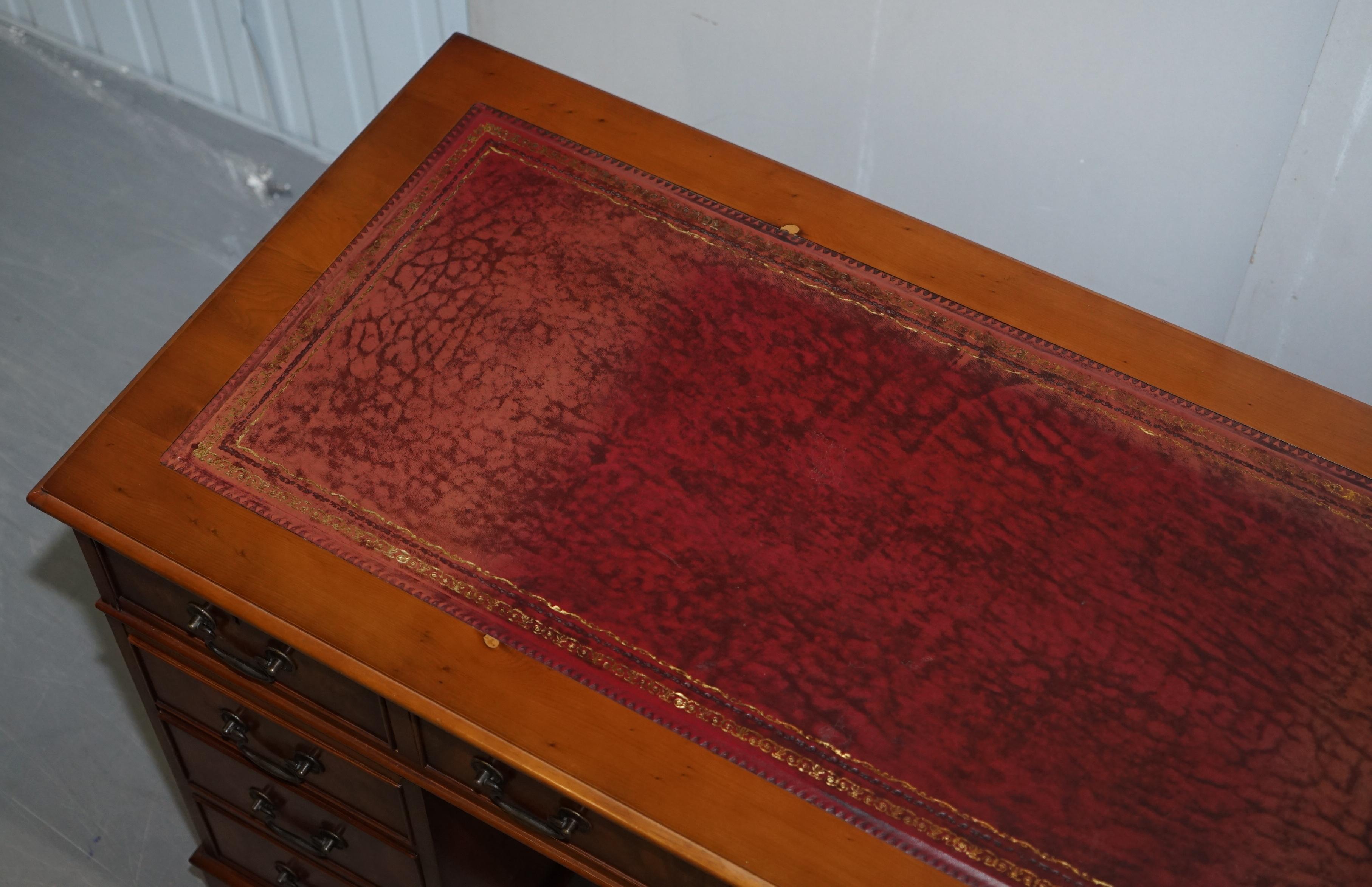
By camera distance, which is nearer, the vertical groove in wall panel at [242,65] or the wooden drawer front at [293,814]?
the wooden drawer front at [293,814]

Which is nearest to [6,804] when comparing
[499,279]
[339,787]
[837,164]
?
[339,787]

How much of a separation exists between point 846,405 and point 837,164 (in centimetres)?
90

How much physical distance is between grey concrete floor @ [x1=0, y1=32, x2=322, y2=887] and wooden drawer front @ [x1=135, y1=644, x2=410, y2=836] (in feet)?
Answer: 2.15

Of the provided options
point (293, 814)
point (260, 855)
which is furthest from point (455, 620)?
point (260, 855)

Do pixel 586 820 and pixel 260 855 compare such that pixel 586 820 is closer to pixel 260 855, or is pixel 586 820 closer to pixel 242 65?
pixel 260 855

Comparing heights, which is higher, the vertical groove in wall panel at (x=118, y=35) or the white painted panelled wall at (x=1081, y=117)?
the vertical groove in wall panel at (x=118, y=35)

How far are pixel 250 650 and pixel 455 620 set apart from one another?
33 cm

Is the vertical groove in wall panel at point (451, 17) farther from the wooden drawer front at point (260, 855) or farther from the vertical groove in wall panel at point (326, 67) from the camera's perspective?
the wooden drawer front at point (260, 855)

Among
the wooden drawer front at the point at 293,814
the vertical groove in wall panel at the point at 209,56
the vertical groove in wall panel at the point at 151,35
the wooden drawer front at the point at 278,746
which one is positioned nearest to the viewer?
the wooden drawer front at the point at 278,746

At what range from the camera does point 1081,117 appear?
7.18 ft

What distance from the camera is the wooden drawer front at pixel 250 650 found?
5.35 feet

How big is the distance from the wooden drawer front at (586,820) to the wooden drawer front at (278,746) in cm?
16

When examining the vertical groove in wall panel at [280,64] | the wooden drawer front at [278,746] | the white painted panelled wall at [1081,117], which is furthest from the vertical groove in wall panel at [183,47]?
the wooden drawer front at [278,746]

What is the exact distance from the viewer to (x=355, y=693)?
5.33 ft
